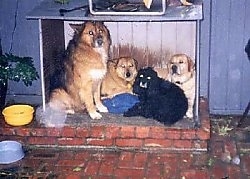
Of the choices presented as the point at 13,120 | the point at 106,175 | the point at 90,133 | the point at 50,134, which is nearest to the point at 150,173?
the point at 106,175

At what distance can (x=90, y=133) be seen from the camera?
4898 mm

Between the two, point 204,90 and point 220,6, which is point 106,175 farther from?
point 220,6

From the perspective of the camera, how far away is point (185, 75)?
507 cm

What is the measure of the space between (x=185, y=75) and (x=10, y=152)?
1.72 m

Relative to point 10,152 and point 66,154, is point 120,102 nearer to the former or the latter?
point 66,154

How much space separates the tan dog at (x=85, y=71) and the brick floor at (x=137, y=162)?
36 cm

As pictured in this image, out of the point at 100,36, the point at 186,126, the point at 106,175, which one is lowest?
the point at 106,175

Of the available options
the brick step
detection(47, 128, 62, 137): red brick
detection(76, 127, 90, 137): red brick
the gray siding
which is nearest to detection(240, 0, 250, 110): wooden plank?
the brick step

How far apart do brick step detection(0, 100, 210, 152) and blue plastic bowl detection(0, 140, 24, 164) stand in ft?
0.68

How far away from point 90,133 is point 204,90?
139 cm

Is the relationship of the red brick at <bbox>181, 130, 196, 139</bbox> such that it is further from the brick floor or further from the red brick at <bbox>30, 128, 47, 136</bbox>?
the red brick at <bbox>30, 128, 47, 136</bbox>

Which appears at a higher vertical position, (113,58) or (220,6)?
(220,6)

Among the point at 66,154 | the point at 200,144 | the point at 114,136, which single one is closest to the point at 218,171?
the point at 200,144

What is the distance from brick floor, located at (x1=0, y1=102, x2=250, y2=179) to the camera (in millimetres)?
4457
